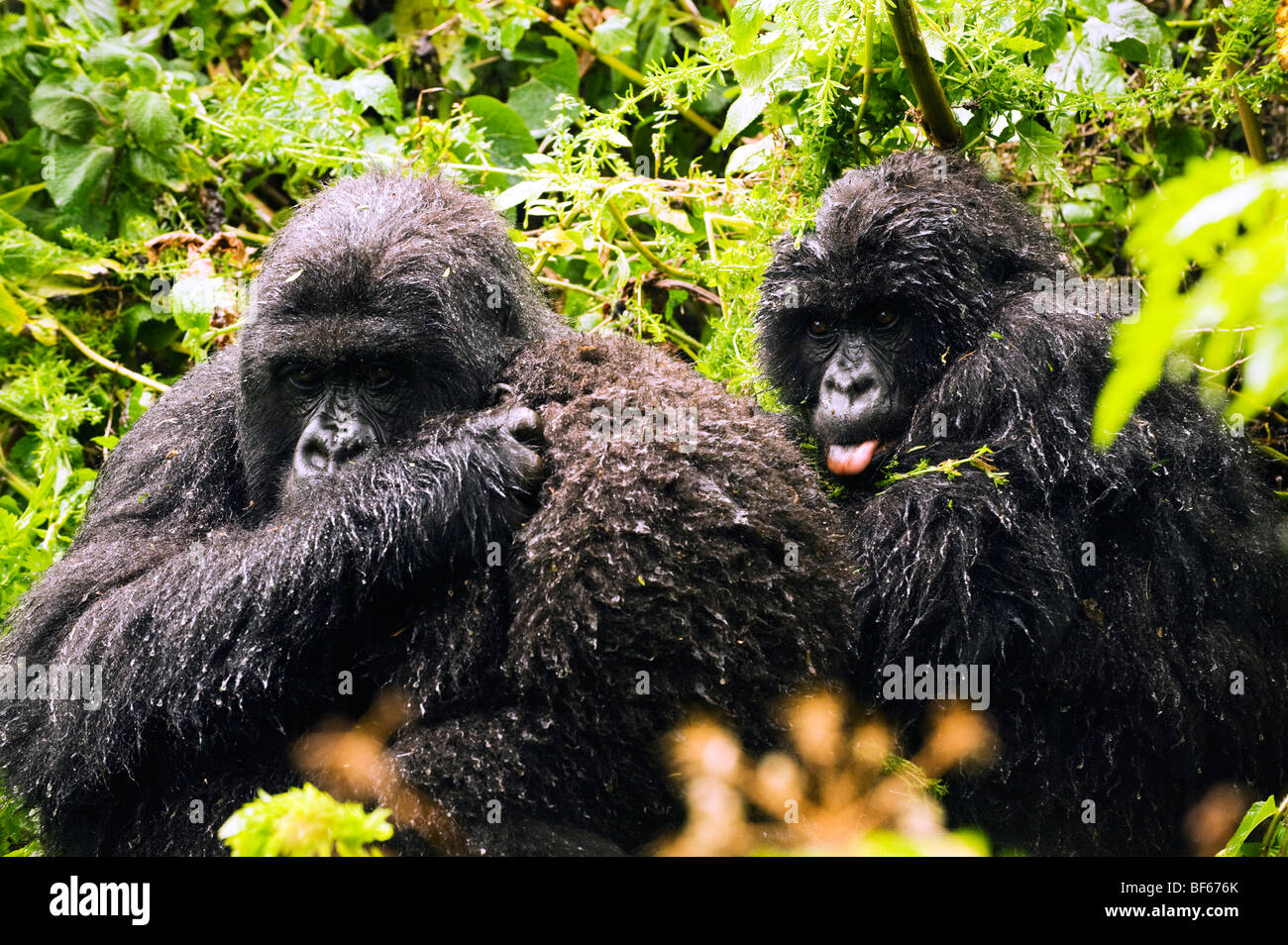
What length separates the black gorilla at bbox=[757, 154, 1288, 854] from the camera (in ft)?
12.3

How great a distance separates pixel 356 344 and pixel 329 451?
0.30m

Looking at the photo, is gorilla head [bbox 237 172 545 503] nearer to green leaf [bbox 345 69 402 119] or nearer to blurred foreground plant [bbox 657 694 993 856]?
blurred foreground plant [bbox 657 694 993 856]

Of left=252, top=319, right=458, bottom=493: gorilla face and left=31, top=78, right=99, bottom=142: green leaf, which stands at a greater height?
left=31, top=78, right=99, bottom=142: green leaf

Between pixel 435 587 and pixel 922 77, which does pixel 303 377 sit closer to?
pixel 435 587

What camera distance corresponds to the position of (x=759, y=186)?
5.08 metres

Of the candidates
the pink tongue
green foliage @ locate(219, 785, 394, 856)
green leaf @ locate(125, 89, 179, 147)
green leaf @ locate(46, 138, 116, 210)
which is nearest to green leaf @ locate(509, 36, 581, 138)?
green leaf @ locate(125, 89, 179, 147)

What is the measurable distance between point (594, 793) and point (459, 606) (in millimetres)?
565

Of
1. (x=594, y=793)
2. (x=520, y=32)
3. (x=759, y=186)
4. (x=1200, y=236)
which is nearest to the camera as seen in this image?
(x=1200, y=236)

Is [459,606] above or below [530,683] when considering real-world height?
above

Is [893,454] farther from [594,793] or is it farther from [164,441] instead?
[164,441]

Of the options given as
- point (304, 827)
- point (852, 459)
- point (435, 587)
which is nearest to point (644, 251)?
point (852, 459)

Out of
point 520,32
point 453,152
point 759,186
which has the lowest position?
point 759,186

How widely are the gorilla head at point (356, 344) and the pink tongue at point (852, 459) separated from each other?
111 centimetres

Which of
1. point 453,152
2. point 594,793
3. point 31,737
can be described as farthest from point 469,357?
point 453,152
